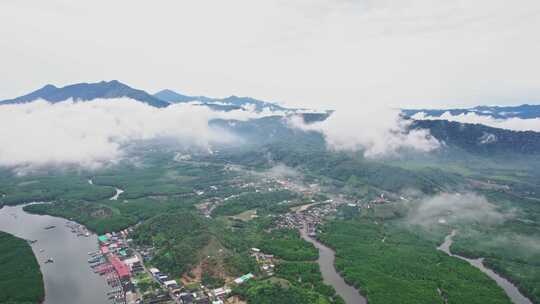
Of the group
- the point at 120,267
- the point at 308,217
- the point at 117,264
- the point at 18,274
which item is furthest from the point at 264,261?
the point at 18,274

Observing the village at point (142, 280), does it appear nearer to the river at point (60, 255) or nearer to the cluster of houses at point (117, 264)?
the cluster of houses at point (117, 264)

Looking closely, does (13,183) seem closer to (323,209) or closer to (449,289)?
(323,209)

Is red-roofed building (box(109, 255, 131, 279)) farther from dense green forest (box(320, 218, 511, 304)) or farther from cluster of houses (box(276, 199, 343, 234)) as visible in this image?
dense green forest (box(320, 218, 511, 304))

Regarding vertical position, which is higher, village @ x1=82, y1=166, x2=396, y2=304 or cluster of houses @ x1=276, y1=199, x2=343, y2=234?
village @ x1=82, y1=166, x2=396, y2=304

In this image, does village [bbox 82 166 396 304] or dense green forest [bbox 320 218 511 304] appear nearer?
village [bbox 82 166 396 304]

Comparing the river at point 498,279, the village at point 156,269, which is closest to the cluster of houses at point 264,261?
the village at point 156,269

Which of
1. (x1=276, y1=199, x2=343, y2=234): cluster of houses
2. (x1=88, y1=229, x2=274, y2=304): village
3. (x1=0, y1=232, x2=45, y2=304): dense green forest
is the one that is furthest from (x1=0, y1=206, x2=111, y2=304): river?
(x1=276, y1=199, x2=343, y2=234): cluster of houses

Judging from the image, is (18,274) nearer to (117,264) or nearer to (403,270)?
(117,264)
